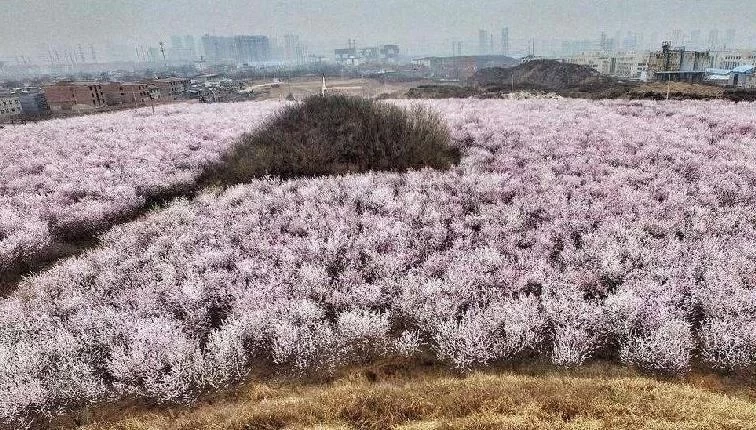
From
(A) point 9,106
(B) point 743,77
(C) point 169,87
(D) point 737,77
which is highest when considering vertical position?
(C) point 169,87

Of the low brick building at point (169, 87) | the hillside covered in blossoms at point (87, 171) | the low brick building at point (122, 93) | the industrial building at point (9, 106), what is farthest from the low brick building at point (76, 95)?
the hillside covered in blossoms at point (87, 171)

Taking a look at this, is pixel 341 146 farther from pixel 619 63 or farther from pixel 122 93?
pixel 619 63

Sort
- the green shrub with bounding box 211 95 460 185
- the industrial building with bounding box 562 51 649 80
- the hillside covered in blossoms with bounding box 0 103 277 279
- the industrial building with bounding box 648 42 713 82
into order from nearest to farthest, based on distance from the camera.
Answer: the hillside covered in blossoms with bounding box 0 103 277 279
the green shrub with bounding box 211 95 460 185
the industrial building with bounding box 648 42 713 82
the industrial building with bounding box 562 51 649 80

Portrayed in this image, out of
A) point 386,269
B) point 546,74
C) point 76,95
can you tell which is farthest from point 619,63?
point 386,269

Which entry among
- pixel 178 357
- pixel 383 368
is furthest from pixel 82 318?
pixel 383 368

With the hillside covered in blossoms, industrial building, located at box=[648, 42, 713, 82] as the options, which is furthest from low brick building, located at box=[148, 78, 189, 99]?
industrial building, located at box=[648, 42, 713, 82]

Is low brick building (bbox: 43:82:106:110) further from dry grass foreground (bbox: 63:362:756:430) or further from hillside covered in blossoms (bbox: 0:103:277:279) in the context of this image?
dry grass foreground (bbox: 63:362:756:430)
